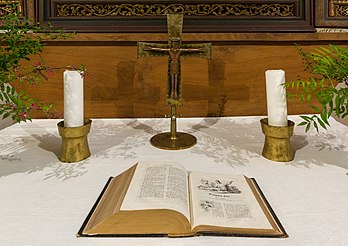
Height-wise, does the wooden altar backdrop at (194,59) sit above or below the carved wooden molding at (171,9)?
below

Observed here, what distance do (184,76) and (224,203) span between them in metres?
0.70

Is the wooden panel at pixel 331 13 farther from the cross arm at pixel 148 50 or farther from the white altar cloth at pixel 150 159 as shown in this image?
the cross arm at pixel 148 50

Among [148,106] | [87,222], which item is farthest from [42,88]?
[87,222]

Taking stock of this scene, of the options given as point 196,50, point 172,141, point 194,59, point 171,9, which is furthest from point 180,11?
point 172,141

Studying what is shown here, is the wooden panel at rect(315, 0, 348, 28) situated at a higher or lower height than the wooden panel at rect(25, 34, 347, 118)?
higher

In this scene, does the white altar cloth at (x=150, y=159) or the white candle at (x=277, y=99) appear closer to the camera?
the white altar cloth at (x=150, y=159)

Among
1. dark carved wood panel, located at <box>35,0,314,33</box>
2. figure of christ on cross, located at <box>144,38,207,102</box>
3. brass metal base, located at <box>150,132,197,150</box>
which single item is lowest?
brass metal base, located at <box>150,132,197,150</box>

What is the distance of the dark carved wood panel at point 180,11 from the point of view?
3.89 feet

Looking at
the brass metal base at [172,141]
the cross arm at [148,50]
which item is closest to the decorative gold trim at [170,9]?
the cross arm at [148,50]

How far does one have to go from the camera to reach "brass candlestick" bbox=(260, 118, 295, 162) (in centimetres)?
80

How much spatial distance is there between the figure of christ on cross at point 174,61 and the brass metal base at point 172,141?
116mm

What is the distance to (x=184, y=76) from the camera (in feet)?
4.00

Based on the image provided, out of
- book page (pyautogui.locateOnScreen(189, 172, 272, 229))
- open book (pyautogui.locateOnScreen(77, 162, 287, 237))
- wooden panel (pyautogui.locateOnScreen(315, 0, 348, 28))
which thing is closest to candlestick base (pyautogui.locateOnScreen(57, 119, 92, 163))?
open book (pyautogui.locateOnScreen(77, 162, 287, 237))

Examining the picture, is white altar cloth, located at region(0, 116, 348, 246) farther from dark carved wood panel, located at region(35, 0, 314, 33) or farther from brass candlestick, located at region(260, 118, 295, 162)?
dark carved wood panel, located at region(35, 0, 314, 33)
